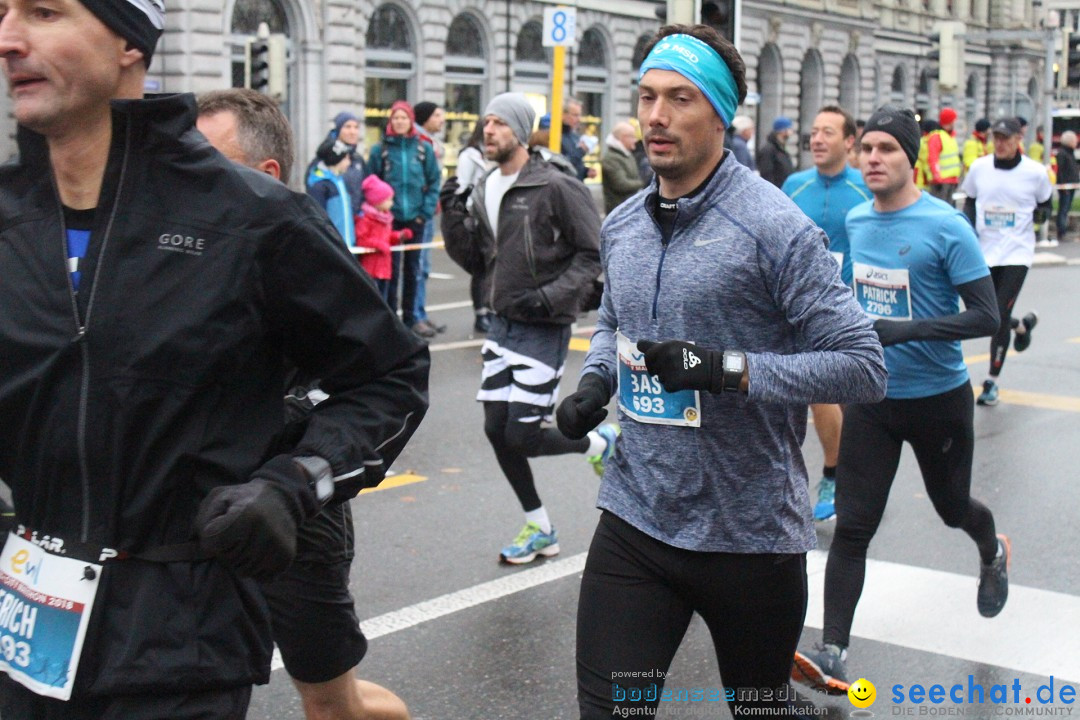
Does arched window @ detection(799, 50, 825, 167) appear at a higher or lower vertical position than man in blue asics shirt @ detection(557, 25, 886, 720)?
higher

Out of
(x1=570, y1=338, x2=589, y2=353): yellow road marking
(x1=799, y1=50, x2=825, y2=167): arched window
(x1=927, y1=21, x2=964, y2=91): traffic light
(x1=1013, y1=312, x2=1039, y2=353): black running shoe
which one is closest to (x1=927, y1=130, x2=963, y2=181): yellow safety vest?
(x1=927, y1=21, x2=964, y2=91): traffic light

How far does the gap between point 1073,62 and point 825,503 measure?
22.3 meters

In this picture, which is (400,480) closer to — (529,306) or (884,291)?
(529,306)

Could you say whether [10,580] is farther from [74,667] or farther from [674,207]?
[674,207]

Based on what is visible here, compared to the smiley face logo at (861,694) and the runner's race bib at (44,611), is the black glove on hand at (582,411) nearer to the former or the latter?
the runner's race bib at (44,611)

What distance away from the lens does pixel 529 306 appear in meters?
5.87

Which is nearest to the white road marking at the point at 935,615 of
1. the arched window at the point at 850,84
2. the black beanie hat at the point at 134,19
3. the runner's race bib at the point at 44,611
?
the runner's race bib at the point at 44,611

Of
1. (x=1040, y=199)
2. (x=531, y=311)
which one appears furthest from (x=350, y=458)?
(x=1040, y=199)

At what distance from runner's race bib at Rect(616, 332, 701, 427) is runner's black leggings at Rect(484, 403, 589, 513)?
8.14ft

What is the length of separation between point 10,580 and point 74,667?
0.76 ft

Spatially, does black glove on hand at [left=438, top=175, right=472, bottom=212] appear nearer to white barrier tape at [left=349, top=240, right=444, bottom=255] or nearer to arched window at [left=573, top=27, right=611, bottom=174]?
white barrier tape at [left=349, top=240, right=444, bottom=255]

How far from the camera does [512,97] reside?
6156mm

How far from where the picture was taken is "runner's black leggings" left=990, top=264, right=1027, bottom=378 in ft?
32.4

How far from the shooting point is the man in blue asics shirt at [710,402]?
10.00 ft
